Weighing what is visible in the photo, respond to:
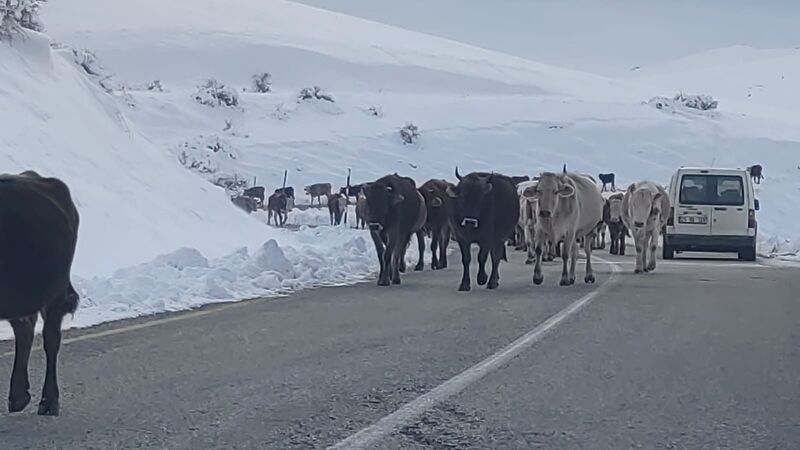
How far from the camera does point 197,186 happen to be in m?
31.8

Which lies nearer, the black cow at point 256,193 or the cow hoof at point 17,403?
the cow hoof at point 17,403

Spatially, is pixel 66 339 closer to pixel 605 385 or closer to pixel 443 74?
pixel 605 385

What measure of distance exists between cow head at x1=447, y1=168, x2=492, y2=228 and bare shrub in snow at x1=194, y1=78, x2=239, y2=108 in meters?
78.2

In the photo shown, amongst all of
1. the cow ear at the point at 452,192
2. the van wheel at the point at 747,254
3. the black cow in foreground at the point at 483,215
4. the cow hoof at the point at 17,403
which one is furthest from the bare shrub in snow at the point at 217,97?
the cow hoof at the point at 17,403

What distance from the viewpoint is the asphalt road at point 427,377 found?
880 centimetres

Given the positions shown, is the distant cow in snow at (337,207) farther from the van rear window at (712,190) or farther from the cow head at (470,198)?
the cow head at (470,198)

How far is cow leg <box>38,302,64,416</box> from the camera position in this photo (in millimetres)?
9148

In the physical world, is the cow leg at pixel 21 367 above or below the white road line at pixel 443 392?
above

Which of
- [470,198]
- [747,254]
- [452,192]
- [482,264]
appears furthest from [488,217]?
[747,254]

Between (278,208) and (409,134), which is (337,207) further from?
(409,134)

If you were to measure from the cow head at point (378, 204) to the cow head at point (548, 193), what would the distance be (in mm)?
2234

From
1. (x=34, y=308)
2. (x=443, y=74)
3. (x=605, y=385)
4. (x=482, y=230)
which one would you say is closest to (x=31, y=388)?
(x=34, y=308)

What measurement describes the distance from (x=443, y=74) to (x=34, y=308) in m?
130

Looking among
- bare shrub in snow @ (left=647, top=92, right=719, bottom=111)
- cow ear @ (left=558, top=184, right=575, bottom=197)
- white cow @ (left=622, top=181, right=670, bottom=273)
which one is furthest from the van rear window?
bare shrub in snow @ (left=647, top=92, right=719, bottom=111)
